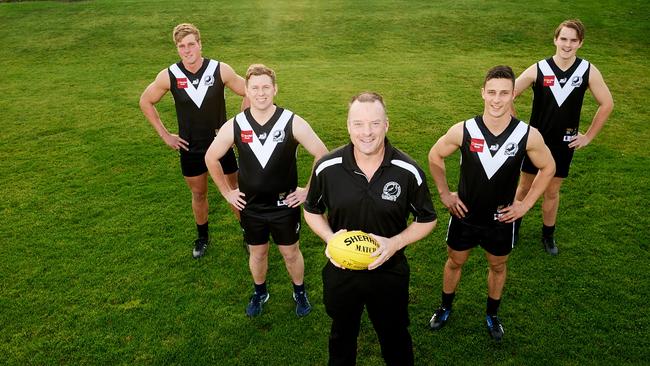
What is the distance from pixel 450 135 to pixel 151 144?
262 inches

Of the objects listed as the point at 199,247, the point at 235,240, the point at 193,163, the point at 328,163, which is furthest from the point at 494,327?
the point at 193,163

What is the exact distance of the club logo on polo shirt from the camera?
3.17 metres

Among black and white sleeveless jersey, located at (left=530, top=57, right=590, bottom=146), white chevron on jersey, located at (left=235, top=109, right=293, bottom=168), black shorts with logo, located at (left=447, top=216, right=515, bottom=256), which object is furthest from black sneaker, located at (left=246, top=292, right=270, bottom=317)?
black and white sleeveless jersey, located at (left=530, top=57, right=590, bottom=146)

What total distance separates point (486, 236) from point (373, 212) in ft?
4.59

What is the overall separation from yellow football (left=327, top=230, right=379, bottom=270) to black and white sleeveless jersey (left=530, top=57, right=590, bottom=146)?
129 inches

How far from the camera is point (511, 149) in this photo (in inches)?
148

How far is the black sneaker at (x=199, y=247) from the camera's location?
5770 mm

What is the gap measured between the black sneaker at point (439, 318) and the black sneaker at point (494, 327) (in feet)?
1.30

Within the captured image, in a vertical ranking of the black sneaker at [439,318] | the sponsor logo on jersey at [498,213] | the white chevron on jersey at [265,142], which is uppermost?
the white chevron on jersey at [265,142]

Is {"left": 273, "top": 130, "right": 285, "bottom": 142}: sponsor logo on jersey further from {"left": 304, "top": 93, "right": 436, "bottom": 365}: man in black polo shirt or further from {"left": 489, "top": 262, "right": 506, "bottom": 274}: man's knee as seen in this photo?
{"left": 489, "top": 262, "right": 506, "bottom": 274}: man's knee

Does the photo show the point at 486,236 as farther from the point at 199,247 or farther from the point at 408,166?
the point at 199,247

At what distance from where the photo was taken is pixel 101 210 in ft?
22.2

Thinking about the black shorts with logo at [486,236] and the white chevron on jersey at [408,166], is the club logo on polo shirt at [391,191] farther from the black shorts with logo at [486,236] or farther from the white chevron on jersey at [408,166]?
the black shorts with logo at [486,236]

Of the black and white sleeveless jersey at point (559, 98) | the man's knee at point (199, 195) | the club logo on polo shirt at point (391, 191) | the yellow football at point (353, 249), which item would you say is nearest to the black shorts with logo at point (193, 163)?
the man's knee at point (199, 195)
